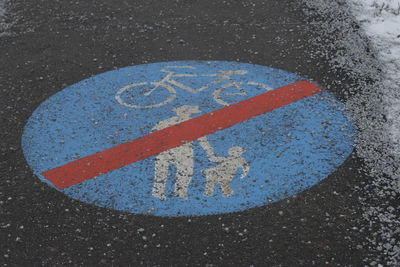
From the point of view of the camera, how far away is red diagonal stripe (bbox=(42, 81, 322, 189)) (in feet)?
12.0

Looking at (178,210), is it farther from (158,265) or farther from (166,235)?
(158,265)

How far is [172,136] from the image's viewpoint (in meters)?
4.02

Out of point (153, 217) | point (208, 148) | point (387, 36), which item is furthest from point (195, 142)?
point (387, 36)

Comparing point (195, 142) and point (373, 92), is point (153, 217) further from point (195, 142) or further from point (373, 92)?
point (373, 92)

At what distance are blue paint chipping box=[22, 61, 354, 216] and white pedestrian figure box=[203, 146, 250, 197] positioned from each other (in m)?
0.04

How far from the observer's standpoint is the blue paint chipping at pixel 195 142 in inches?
134

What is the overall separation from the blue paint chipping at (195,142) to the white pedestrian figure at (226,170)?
0.04 metres

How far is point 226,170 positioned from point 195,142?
0.46 meters

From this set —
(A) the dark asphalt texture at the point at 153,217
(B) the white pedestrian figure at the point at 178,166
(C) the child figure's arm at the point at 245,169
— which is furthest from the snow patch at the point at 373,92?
(B) the white pedestrian figure at the point at 178,166

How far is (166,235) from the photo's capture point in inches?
121

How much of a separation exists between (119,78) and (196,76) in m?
0.87

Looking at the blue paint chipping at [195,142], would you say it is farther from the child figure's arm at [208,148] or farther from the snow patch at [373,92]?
the snow patch at [373,92]

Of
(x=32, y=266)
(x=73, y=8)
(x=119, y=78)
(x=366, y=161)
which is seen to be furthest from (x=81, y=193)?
(x=73, y=8)

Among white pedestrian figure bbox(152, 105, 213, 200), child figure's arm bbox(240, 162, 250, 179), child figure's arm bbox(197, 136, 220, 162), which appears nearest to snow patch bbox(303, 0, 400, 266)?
child figure's arm bbox(240, 162, 250, 179)
